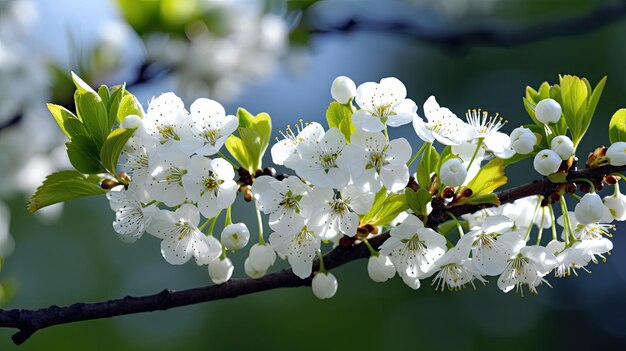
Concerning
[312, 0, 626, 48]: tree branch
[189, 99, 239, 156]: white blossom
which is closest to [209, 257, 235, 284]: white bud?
[189, 99, 239, 156]: white blossom

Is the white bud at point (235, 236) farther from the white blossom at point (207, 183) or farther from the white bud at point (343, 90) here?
the white bud at point (343, 90)

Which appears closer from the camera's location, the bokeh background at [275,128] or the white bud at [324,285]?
the white bud at [324,285]

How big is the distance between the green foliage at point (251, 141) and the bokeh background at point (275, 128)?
2.96ft

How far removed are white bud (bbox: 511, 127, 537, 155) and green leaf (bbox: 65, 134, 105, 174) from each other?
0.74m

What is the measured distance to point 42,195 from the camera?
4.70 feet

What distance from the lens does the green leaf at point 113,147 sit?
132cm

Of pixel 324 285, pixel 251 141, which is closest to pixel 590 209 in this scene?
pixel 324 285

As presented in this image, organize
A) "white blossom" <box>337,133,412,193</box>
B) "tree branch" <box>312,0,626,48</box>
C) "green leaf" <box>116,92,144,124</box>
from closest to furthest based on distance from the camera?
"white blossom" <box>337,133,412,193</box>
"green leaf" <box>116,92,144,124</box>
"tree branch" <box>312,0,626,48</box>

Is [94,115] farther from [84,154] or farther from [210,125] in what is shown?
[210,125]

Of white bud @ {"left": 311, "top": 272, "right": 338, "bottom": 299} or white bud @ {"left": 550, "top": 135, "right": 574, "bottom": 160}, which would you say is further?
white bud @ {"left": 311, "top": 272, "right": 338, "bottom": 299}

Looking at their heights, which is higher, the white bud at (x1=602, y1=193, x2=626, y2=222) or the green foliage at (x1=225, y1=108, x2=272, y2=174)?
the green foliage at (x1=225, y1=108, x2=272, y2=174)

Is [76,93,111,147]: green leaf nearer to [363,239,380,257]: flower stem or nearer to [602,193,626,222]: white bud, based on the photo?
[363,239,380,257]: flower stem

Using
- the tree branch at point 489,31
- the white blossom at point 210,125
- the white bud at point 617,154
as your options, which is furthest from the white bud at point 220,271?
the tree branch at point 489,31

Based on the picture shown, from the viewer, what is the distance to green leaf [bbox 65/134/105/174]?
138cm
